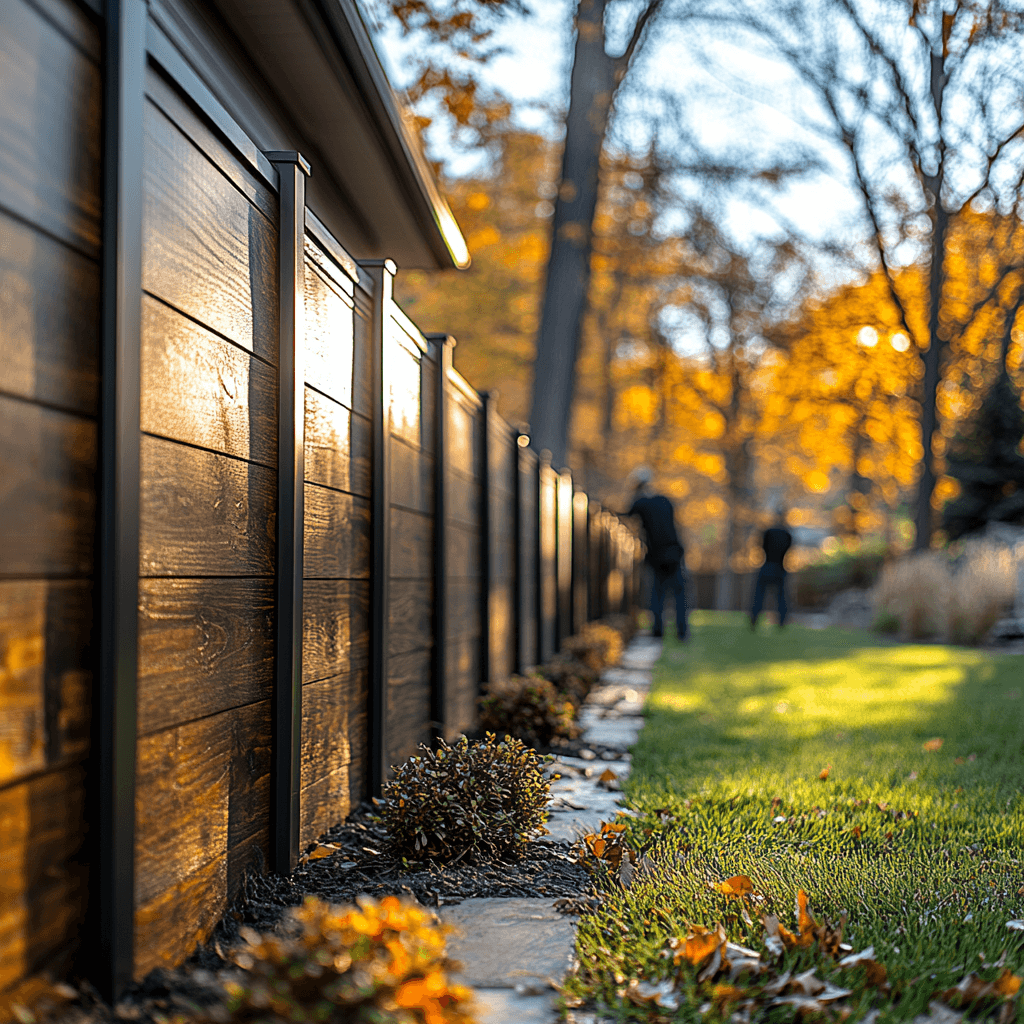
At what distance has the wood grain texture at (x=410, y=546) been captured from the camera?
3.43 meters

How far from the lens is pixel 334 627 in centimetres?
276

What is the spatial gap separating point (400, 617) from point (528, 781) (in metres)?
0.95

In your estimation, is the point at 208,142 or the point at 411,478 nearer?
the point at 208,142

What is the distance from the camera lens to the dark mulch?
154 centimetres

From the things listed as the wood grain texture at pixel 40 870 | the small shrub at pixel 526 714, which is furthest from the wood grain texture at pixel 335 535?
the small shrub at pixel 526 714

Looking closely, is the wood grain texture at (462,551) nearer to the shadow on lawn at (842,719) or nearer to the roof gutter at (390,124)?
the shadow on lawn at (842,719)

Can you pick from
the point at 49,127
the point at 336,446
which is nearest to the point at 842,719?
the point at 336,446

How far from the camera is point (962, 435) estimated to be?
60.9 ft

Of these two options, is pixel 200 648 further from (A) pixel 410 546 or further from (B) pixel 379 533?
(A) pixel 410 546

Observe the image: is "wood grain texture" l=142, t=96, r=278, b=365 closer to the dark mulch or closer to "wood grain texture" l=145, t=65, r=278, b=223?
"wood grain texture" l=145, t=65, r=278, b=223

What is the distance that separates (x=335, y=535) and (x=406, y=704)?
3.53 ft

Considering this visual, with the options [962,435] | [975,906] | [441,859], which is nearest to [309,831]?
[441,859]

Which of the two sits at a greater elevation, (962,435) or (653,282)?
(653,282)

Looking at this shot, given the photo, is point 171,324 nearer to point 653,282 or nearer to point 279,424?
point 279,424
